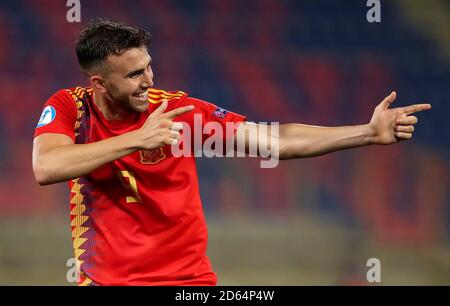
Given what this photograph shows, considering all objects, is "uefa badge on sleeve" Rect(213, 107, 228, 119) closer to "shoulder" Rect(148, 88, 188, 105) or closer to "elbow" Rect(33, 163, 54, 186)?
"shoulder" Rect(148, 88, 188, 105)

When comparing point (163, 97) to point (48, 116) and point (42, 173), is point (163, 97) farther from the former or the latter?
point (42, 173)

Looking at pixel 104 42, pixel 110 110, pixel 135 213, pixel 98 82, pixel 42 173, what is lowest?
pixel 135 213

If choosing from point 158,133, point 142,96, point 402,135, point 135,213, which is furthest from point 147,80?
point 402,135

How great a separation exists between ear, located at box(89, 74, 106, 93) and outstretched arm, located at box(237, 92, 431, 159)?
51cm

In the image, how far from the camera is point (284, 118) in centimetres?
487

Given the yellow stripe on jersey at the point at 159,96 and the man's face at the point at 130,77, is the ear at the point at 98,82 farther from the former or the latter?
the yellow stripe on jersey at the point at 159,96

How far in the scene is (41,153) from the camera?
8.05 ft

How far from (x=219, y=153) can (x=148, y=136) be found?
16.0 inches

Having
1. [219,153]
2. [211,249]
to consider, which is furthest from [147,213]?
[211,249]

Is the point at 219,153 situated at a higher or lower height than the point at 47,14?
lower

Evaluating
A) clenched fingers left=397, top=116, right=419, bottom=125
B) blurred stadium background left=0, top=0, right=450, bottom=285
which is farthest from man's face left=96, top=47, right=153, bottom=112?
blurred stadium background left=0, top=0, right=450, bottom=285

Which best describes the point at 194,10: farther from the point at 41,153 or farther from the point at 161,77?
the point at 41,153

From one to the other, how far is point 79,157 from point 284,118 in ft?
8.70

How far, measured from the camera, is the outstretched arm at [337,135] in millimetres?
2492
